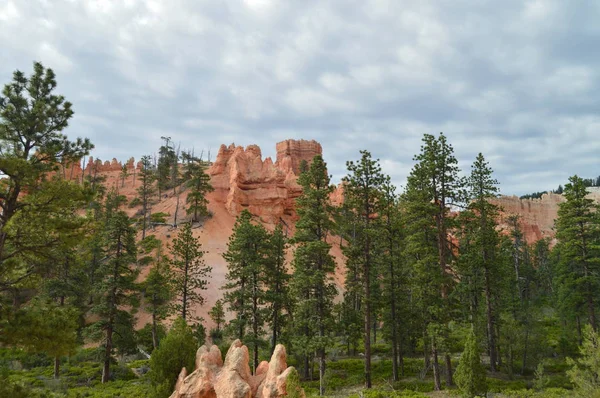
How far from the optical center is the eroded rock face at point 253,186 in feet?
227

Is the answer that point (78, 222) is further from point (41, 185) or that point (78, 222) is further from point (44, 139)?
point (44, 139)

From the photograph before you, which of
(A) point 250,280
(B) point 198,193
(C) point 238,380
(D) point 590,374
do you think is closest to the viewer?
(D) point 590,374

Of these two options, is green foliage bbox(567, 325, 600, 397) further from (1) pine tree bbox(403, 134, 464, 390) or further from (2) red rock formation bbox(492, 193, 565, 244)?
(2) red rock formation bbox(492, 193, 565, 244)

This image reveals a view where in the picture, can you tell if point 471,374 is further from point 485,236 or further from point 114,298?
point 114,298

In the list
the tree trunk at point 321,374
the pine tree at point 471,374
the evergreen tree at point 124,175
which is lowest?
the tree trunk at point 321,374

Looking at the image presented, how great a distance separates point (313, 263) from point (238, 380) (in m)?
10.9

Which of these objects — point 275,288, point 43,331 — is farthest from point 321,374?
point 43,331

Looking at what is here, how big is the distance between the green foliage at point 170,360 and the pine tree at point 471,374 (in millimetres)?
12666

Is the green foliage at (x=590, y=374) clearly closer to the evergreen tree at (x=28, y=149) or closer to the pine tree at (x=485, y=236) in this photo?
the pine tree at (x=485, y=236)

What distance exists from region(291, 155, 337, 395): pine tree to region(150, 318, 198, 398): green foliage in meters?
7.23

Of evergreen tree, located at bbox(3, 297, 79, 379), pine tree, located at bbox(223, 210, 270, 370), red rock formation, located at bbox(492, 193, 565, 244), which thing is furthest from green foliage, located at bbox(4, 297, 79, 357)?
red rock formation, located at bbox(492, 193, 565, 244)

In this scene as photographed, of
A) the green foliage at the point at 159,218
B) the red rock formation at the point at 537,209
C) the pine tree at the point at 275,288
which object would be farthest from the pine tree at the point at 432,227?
the red rock formation at the point at 537,209

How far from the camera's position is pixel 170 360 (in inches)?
703

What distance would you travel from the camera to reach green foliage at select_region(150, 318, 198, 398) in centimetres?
1714
